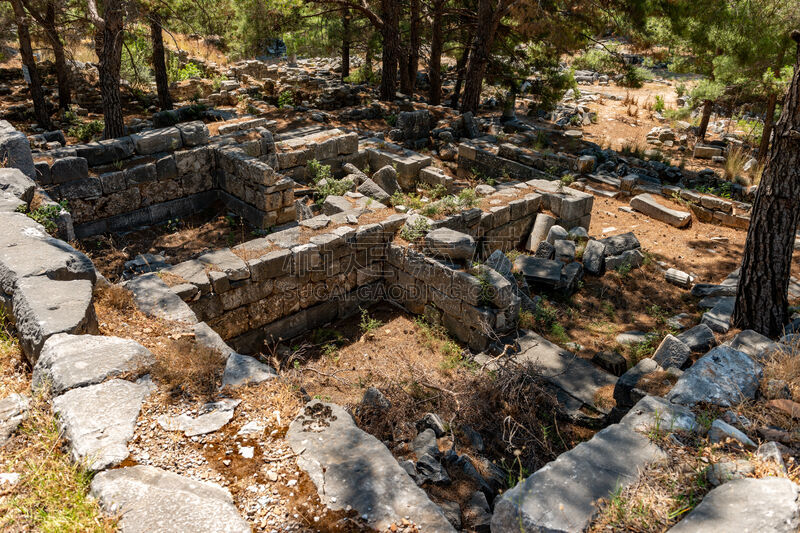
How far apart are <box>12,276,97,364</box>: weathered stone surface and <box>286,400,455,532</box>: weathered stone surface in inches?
70.5

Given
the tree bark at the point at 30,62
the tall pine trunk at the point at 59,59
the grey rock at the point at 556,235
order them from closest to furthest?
the grey rock at the point at 556,235 → the tree bark at the point at 30,62 → the tall pine trunk at the point at 59,59

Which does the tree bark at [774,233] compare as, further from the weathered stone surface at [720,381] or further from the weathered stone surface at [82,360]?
the weathered stone surface at [82,360]

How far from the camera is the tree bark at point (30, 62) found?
1172 centimetres

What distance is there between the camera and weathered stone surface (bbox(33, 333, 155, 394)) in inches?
140

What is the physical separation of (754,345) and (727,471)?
7.73 feet

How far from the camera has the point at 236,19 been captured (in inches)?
664

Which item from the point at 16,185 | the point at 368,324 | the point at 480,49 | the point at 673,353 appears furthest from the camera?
the point at 480,49

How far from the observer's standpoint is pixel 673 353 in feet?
18.9

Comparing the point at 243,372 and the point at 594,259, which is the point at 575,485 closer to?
the point at 243,372

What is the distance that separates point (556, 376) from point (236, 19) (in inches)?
602

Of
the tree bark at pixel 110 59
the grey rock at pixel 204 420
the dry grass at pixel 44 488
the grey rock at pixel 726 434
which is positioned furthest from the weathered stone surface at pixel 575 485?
the tree bark at pixel 110 59

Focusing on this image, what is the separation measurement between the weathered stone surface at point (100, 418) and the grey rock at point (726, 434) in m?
3.70

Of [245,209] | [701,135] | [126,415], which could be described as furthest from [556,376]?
[701,135]

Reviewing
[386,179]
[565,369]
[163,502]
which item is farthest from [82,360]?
[386,179]
